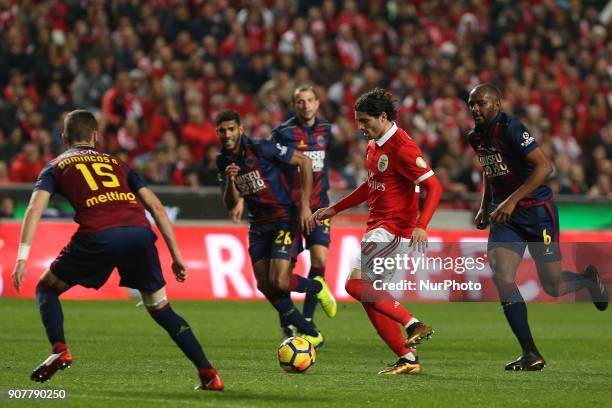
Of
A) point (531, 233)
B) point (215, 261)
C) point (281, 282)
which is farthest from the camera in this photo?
point (215, 261)

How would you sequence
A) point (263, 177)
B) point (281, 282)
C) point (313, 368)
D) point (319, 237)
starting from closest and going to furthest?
point (313, 368) < point (281, 282) < point (263, 177) < point (319, 237)

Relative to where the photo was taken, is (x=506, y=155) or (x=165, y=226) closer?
(x=165, y=226)

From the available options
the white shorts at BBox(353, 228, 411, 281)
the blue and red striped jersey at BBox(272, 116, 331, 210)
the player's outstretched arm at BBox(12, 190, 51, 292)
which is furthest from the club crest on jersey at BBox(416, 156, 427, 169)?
the blue and red striped jersey at BBox(272, 116, 331, 210)

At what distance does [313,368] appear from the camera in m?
10.0

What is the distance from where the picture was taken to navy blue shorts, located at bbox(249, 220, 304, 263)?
11.6m

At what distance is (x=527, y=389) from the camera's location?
8.70 meters

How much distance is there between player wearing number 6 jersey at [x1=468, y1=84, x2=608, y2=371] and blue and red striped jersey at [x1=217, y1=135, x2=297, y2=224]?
6.96ft

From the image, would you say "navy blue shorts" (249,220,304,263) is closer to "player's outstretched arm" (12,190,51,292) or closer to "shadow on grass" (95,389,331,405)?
"shadow on grass" (95,389,331,405)

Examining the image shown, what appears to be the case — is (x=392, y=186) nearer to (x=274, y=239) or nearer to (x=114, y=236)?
(x=274, y=239)

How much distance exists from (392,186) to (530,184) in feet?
3.52

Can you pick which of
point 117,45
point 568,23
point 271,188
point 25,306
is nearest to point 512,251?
point 271,188

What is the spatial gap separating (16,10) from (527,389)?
616 inches

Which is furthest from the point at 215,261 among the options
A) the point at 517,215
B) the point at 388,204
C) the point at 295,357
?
the point at 295,357

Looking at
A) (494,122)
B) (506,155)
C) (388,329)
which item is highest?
(494,122)
